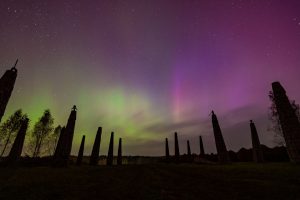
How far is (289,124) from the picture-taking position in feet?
59.1

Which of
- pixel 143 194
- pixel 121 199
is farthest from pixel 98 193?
pixel 143 194

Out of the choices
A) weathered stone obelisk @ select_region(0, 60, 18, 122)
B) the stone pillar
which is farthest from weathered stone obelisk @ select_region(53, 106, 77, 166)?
weathered stone obelisk @ select_region(0, 60, 18, 122)

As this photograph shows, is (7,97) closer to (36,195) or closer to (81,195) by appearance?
(36,195)

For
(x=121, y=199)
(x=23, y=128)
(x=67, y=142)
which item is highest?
(x=23, y=128)

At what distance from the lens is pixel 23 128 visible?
85.5 feet

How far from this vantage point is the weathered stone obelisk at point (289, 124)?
17.3m

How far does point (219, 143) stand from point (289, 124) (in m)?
9.80

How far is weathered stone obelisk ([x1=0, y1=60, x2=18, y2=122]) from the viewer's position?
54.8ft

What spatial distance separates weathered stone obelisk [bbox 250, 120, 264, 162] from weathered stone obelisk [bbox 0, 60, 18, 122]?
3054 cm

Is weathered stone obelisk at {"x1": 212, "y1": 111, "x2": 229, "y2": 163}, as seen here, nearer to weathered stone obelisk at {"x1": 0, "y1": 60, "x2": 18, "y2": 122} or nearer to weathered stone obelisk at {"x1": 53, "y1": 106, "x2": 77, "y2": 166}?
weathered stone obelisk at {"x1": 53, "y1": 106, "x2": 77, "y2": 166}

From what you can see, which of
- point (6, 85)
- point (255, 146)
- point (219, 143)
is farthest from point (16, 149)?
point (255, 146)

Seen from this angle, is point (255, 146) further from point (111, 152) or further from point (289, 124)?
point (111, 152)

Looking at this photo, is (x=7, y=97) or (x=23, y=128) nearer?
(x=7, y=97)

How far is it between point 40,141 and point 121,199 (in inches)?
1678
